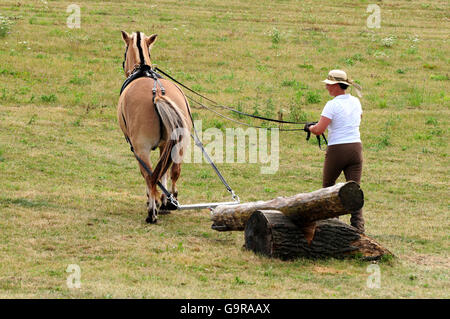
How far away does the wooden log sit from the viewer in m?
8.50

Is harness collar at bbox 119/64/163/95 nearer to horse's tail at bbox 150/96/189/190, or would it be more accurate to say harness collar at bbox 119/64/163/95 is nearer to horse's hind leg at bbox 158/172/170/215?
horse's tail at bbox 150/96/189/190

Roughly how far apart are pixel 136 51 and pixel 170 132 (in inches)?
87.2

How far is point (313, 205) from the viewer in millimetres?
8203

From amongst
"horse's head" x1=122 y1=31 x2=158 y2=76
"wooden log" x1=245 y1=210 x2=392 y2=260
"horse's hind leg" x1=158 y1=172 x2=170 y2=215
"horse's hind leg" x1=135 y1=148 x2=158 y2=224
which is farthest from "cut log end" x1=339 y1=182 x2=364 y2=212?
"horse's head" x1=122 y1=31 x2=158 y2=76

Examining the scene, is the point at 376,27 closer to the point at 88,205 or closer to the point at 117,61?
the point at 117,61

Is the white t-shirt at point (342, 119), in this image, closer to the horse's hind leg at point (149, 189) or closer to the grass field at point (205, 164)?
the grass field at point (205, 164)

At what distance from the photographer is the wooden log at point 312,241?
850 centimetres

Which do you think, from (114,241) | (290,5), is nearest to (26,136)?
(114,241)

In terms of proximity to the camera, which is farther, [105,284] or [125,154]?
[125,154]

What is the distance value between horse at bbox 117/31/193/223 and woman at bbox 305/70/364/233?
7.08 ft

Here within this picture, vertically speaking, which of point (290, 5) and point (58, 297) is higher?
point (290, 5)
